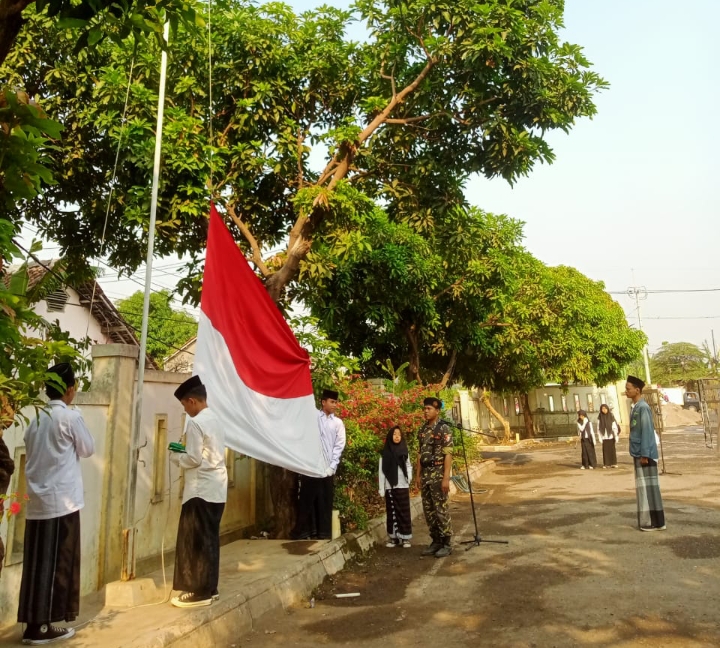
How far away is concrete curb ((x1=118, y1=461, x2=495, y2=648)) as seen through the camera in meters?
4.53

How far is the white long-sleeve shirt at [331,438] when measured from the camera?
8414 millimetres

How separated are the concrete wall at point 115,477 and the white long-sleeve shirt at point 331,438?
75.3 inches

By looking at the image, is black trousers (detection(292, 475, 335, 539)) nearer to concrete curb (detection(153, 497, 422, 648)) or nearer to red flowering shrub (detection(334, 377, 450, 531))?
concrete curb (detection(153, 497, 422, 648))

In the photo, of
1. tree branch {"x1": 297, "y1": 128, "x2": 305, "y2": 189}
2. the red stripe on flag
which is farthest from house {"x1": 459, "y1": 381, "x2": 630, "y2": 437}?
the red stripe on flag

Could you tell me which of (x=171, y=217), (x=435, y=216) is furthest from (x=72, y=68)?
(x=435, y=216)

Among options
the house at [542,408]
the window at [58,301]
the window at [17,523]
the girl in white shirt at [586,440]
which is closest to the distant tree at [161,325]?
the house at [542,408]

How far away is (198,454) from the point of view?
5.27 meters

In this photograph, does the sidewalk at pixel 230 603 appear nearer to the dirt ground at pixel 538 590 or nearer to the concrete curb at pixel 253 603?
the concrete curb at pixel 253 603

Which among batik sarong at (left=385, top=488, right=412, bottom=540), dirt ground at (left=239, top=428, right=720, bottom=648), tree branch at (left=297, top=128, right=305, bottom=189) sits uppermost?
tree branch at (left=297, top=128, right=305, bottom=189)

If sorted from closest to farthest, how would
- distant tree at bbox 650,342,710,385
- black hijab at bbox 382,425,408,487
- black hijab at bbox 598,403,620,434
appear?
black hijab at bbox 382,425,408,487 < black hijab at bbox 598,403,620,434 < distant tree at bbox 650,342,710,385

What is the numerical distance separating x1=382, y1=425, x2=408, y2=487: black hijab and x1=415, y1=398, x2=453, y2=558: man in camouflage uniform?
0.64 m

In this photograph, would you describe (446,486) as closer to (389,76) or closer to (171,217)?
(171,217)

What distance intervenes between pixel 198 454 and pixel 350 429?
463 cm

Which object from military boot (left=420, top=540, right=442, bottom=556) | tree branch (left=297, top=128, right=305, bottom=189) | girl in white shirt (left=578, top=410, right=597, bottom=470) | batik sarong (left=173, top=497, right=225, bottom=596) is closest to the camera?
batik sarong (left=173, top=497, right=225, bottom=596)
